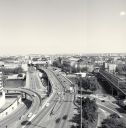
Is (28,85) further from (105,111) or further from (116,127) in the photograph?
(116,127)

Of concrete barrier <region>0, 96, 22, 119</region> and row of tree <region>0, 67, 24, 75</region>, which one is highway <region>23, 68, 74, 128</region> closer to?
concrete barrier <region>0, 96, 22, 119</region>

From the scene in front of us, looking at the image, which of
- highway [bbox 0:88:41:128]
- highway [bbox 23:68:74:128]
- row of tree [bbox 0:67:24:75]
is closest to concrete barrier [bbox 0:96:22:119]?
highway [bbox 0:88:41:128]

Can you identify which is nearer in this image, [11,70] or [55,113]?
[55,113]

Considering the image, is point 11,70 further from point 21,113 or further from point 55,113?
point 55,113

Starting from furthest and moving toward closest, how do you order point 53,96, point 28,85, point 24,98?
point 28,85, point 24,98, point 53,96

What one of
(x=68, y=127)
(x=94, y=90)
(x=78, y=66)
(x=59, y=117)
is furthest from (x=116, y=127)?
(x=78, y=66)

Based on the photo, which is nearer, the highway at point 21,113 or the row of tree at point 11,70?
the highway at point 21,113

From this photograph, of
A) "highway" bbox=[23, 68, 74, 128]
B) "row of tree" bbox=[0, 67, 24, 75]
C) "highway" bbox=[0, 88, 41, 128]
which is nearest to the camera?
"highway" bbox=[23, 68, 74, 128]

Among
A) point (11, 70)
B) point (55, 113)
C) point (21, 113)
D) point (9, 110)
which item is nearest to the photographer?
point (55, 113)

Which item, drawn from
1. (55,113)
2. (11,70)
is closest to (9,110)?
(55,113)

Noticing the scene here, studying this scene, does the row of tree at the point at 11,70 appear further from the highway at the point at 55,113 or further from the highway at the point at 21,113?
the highway at the point at 55,113

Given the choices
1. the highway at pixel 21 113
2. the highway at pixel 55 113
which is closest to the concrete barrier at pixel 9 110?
the highway at pixel 21 113
